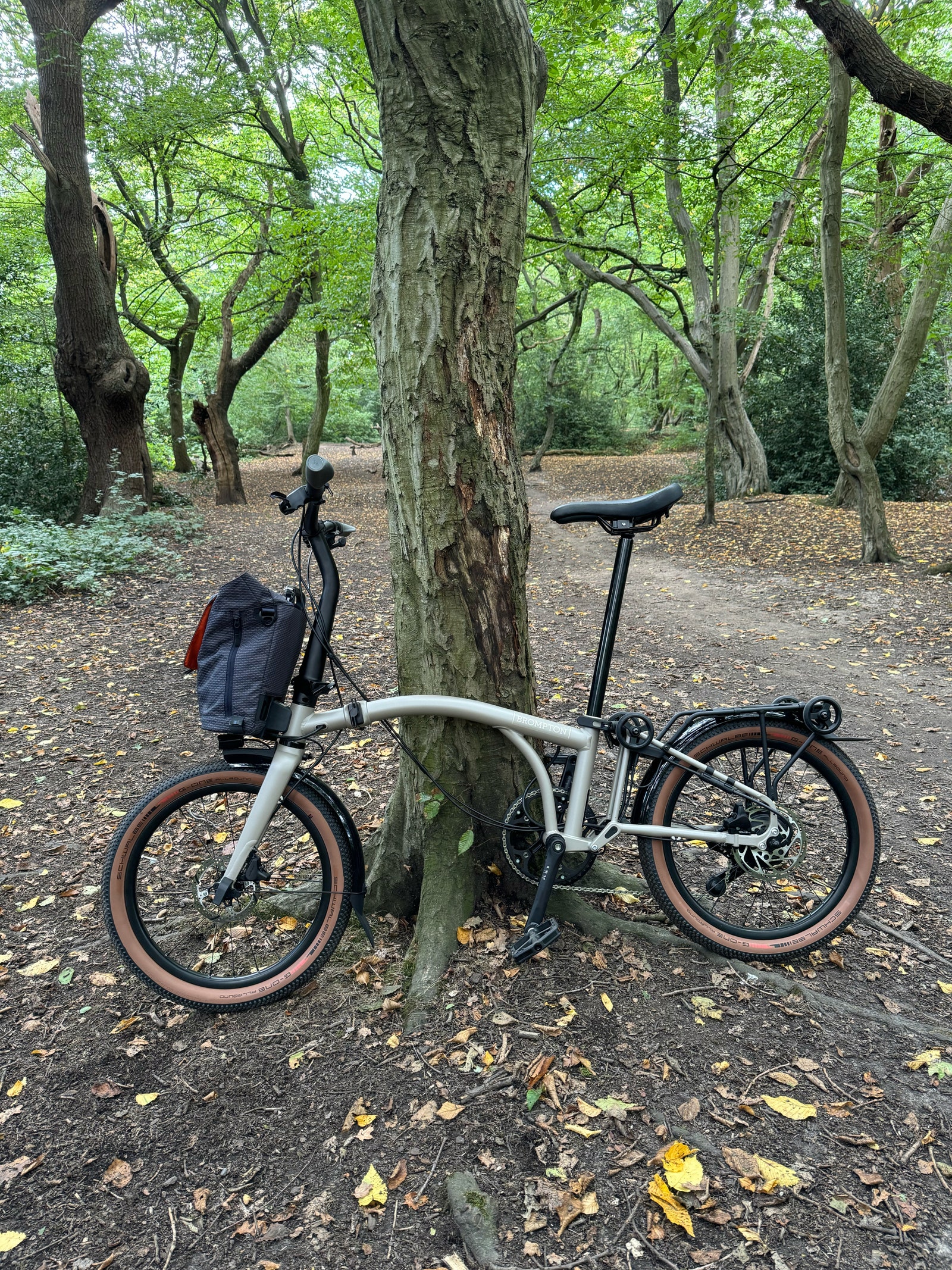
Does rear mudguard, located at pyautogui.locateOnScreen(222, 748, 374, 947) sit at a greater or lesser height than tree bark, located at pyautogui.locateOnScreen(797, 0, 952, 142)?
lesser

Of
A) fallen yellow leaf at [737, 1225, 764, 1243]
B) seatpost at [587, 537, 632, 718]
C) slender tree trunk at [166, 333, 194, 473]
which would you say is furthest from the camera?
slender tree trunk at [166, 333, 194, 473]

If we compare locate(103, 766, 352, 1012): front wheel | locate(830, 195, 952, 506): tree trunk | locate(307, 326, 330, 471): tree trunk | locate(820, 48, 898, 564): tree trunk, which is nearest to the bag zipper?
locate(103, 766, 352, 1012): front wheel

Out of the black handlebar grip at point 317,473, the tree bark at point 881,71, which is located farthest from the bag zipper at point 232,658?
the tree bark at point 881,71

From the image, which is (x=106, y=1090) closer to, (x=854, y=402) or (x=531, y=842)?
(x=531, y=842)

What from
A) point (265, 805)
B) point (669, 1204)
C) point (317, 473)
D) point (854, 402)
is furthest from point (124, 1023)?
point (854, 402)

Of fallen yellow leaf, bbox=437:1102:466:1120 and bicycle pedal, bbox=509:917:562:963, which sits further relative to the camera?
bicycle pedal, bbox=509:917:562:963

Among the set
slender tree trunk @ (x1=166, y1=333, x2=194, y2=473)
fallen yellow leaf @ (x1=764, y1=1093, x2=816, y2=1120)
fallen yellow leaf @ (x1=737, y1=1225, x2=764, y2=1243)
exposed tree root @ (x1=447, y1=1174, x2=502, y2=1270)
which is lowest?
exposed tree root @ (x1=447, y1=1174, x2=502, y2=1270)

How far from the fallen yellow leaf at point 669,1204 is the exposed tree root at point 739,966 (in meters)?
0.77

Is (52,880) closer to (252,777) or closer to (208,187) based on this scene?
(252,777)

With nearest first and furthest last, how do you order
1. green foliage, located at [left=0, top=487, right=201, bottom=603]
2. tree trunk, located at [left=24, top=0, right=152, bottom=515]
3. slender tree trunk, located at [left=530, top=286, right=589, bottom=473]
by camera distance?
green foliage, located at [left=0, top=487, right=201, bottom=603]
tree trunk, located at [left=24, top=0, right=152, bottom=515]
slender tree trunk, located at [left=530, top=286, right=589, bottom=473]

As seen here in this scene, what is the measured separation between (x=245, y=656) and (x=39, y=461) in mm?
10020

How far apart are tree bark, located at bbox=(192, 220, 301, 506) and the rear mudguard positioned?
12.5 metres

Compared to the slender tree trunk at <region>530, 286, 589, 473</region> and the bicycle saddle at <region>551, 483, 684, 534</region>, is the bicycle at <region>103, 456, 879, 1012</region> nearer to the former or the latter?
the bicycle saddle at <region>551, 483, 684, 534</region>

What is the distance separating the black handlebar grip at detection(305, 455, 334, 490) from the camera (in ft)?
6.20
